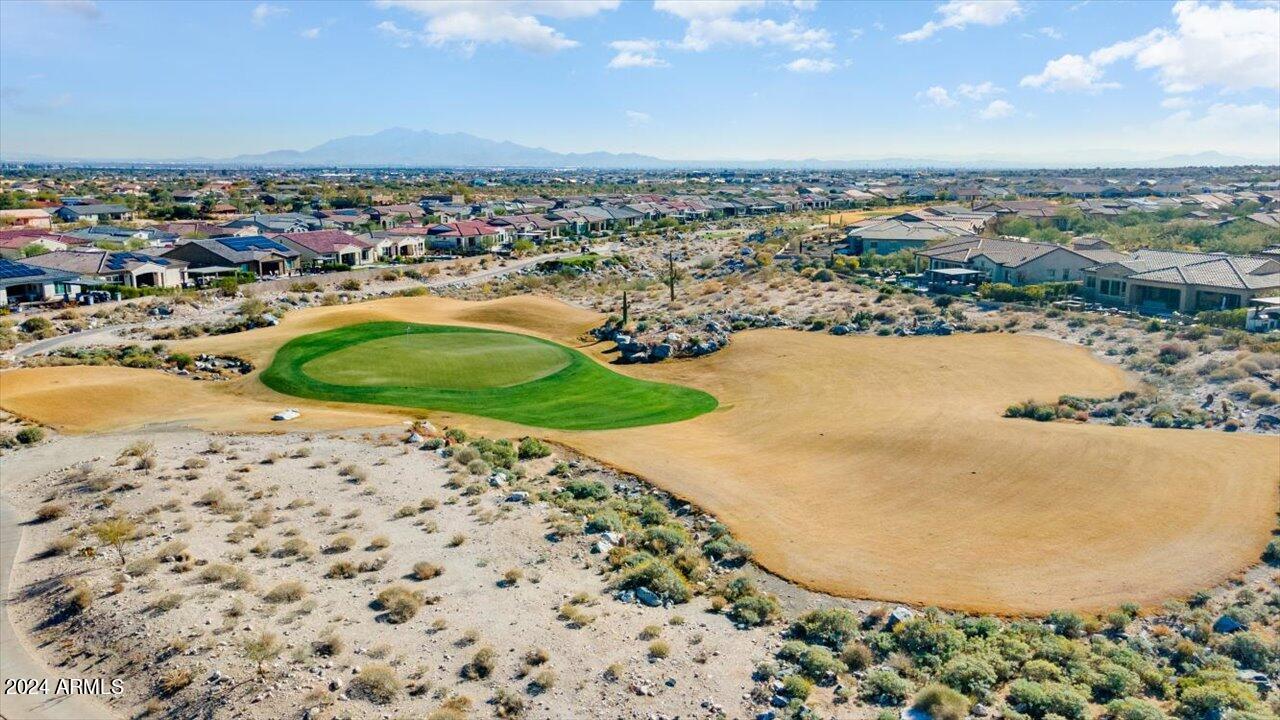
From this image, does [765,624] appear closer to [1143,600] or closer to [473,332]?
[1143,600]

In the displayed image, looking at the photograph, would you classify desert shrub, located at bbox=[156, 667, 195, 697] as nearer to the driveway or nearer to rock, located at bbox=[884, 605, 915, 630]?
the driveway

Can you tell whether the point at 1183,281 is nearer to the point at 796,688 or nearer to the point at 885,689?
the point at 885,689

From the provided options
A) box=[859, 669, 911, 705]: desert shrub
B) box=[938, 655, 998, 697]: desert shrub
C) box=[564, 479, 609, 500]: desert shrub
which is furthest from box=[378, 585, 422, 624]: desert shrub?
box=[938, 655, 998, 697]: desert shrub

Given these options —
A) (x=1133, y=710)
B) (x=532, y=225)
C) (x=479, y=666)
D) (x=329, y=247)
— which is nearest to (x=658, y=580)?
(x=479, y=666)

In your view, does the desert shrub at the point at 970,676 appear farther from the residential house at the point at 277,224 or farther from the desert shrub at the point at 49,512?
the residential house at the point at 277,224

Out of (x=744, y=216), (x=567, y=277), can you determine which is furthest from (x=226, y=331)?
(x=744, y=216)

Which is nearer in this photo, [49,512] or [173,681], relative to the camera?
[173,681]
